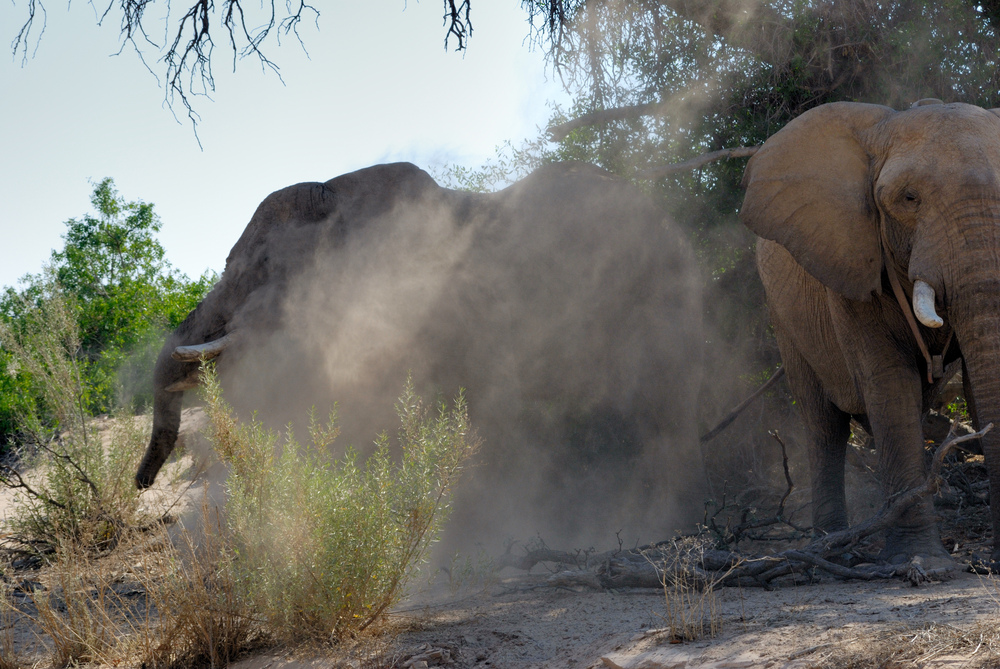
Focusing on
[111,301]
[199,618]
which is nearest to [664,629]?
[199,618]

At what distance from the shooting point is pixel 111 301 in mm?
15242

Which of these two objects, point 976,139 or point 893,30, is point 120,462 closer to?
point 976,139

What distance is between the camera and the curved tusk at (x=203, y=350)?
5.74 metres

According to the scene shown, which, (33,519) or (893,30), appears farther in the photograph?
(893,30)

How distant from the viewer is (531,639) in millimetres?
3980

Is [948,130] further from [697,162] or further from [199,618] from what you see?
[199,618]

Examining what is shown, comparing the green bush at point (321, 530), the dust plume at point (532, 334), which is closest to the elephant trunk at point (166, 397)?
the dust plume at point (532, 334)

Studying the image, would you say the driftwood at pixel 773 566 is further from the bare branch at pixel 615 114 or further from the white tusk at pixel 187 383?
the bare branch at pixel 615 114

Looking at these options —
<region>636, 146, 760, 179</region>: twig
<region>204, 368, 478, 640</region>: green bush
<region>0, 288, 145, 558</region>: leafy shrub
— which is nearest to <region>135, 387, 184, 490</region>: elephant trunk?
<region>0, 288, 145, 558</region>: leafy shrub

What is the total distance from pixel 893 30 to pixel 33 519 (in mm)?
8882

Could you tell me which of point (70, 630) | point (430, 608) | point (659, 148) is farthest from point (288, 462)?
point (659, 148)

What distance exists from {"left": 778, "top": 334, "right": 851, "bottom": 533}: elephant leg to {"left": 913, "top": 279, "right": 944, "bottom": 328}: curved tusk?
7.41 feet

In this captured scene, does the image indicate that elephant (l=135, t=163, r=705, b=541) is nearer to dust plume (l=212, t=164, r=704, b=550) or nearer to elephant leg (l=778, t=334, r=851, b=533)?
dust plume (l=212, t=164, r=704, b=550)

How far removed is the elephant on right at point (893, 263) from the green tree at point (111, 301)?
9.57 metres
